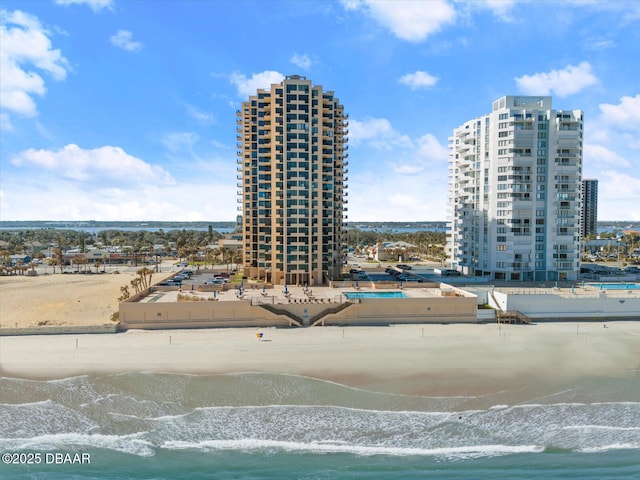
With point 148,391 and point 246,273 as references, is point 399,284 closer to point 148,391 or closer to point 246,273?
point 246,273

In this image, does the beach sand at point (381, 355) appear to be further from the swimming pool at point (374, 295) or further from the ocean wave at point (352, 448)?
the swimming pool at point (374, 295)

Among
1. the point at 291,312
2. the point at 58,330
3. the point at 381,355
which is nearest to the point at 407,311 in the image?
the point at 291,312

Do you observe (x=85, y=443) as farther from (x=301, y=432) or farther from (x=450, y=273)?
(x=450, y=273)

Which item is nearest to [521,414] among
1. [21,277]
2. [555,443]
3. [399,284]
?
[555,443]

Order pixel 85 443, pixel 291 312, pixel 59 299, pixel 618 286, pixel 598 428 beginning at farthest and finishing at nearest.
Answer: pixel 59 299, pixel 618 286, pixel 291 312, pixel 598 428, pixel 85 443

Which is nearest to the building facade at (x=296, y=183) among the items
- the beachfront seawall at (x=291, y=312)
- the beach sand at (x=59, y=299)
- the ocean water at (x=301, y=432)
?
the beachfront seawall at (x=291, y=312)

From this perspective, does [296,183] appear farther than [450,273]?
No
